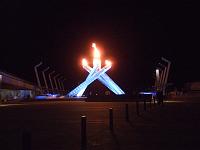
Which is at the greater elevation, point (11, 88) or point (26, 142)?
point (11, 88)

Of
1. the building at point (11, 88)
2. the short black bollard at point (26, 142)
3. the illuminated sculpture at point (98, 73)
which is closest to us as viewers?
the short black bollard at point (26, 142)

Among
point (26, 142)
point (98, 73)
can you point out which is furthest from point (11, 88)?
point (26, 142)

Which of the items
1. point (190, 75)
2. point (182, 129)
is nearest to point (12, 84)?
point (190, 75)

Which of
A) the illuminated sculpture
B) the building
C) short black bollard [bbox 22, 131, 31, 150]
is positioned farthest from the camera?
the building

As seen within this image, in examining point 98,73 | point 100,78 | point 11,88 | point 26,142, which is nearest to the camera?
point 26,142

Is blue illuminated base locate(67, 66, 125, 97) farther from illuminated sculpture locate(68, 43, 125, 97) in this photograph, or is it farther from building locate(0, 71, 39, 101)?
building locate(0, 71, 39, 101)

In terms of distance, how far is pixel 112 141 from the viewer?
551 inches

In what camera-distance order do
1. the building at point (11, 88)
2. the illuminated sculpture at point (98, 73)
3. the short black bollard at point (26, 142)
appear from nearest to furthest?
1. the short black bollard at point (26, 142)
2. the illuminated sculpture at point (98, 73)
3. the building at point (11, 88)

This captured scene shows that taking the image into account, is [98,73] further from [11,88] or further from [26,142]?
[26,142]

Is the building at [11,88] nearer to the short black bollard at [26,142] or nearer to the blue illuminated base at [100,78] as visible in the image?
the blue illuminated base at [100,78]

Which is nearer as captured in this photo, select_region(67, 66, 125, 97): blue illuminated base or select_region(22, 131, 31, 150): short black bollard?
select_region(22, 131, 31, 150): short black bollard

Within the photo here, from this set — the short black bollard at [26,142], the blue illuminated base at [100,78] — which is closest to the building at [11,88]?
the blue illuminated base at [100,78]

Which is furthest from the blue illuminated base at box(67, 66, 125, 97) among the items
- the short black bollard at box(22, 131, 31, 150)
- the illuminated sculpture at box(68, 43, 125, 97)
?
the short black bollard at box(22, 131, 31, 150)

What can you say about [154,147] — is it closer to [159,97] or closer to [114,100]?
[159,97]
